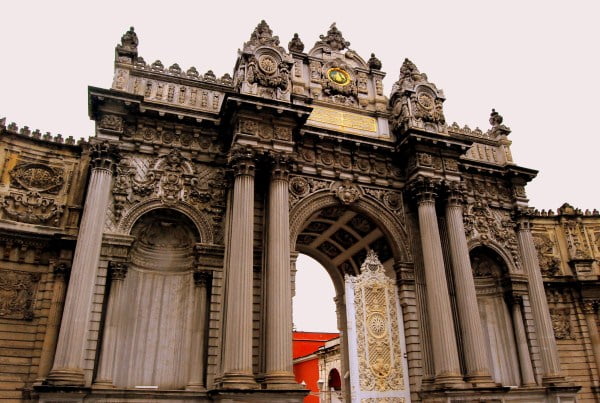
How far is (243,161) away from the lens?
1434cm

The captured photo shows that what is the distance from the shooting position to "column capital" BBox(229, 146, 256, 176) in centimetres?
1427

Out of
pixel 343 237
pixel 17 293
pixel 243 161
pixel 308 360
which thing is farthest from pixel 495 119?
pixel 308 360

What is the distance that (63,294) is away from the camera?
14398 mm

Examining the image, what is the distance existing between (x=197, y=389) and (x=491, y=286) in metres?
11.8

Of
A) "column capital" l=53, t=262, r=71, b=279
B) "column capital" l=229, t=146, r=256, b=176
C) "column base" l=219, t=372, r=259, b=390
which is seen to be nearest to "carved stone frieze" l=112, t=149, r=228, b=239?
"column capital" l=229, t=146, r=256, b=176

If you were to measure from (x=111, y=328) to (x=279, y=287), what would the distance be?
15.0ft

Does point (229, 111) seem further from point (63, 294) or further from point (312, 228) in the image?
point (63, 294)

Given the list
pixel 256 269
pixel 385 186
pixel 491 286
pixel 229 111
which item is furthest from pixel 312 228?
pixel 491 286

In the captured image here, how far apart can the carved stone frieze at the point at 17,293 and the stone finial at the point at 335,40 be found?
13.3m

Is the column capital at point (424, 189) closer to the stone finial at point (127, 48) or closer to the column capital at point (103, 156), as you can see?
the column capital at point (103, 156)

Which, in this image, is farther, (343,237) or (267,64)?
(343,237)

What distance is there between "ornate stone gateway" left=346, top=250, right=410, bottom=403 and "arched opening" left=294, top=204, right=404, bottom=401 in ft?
1.92

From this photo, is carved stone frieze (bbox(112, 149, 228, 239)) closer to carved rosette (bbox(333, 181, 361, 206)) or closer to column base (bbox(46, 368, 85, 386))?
carved rosette (bbox(333, 181, 361, 206))

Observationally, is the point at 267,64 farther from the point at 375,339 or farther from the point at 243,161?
the point at 375,339
